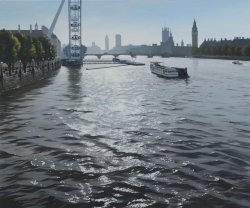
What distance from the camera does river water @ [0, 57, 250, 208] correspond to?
18.2m

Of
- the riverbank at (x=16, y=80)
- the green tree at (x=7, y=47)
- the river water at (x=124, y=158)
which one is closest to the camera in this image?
the river water at (x=124, y=158)

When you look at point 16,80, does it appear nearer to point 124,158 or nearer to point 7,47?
point 7,47

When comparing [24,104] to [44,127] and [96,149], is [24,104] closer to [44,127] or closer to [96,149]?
[44,127]

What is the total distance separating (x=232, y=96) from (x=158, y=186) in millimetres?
42968

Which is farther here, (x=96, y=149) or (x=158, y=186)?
(x=96, y=149)

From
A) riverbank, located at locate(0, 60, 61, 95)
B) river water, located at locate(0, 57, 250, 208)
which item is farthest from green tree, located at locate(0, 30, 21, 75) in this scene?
river water, located at locate(0, 57, 250, 208)

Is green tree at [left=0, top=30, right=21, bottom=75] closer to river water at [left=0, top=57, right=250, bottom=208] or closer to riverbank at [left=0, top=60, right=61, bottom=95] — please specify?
riverbank at [left=0, top=60, right=61, bottom=95]

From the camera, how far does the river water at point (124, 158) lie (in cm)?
1819

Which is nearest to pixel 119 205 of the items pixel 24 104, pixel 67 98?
pixel 24 104

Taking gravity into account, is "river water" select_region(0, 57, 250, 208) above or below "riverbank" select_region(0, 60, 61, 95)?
below

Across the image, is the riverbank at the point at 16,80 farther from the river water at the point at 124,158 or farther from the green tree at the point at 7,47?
the river water at the point at 124,158

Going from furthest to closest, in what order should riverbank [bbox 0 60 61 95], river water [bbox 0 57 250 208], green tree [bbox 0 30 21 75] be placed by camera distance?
1. green tree [bbox 0 30 21 75]
2. riverbank [bbox 0 60 61 95]
3. river water [bbox 0 57 250 208]

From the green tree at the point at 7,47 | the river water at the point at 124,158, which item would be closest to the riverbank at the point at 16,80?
the green tree at the point at 7,47

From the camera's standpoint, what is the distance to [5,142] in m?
28.6
